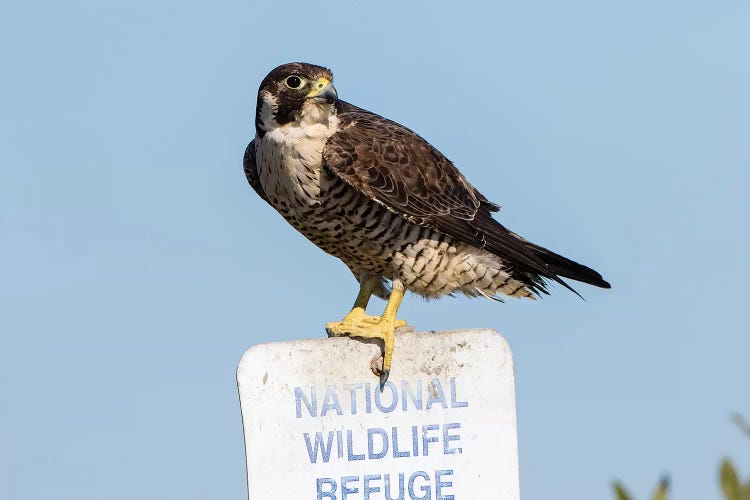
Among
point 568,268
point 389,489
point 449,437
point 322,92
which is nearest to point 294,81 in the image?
point 322,92

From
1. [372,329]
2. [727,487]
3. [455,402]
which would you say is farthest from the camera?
[372,329]

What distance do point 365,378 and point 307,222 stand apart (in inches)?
51.0

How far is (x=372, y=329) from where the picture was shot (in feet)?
13.9

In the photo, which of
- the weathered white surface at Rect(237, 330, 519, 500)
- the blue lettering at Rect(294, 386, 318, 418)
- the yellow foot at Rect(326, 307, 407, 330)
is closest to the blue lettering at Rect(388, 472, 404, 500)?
the weathered white surface at Rect(237, 330, 519, 500)

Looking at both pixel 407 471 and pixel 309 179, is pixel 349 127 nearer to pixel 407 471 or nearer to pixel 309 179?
pixel 309 179

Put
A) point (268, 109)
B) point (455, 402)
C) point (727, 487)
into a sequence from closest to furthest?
point (727, 487) → point (455, 402) → point (268, 109)

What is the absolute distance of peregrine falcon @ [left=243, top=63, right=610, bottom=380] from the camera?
483cm

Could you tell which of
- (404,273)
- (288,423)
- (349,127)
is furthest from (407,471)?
(349,127)

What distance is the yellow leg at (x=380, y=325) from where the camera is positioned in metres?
3.89

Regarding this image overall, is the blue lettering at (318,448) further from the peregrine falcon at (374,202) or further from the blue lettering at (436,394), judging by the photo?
the peregrine falcon at (374,202)

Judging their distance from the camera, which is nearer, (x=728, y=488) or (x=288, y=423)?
(x=728, y=488)

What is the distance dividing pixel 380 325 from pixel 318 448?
29.3 inches

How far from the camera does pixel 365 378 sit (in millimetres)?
3803

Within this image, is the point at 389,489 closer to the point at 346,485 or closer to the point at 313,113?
the point at 346,485
